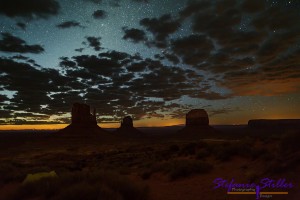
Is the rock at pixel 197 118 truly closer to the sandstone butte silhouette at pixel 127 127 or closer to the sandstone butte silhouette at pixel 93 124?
the sandstone butte silhouette at pixel 93 124

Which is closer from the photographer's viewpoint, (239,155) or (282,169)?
(282,169)

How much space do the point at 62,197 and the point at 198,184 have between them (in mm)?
6503

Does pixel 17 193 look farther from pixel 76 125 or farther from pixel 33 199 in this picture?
pixel 76 125

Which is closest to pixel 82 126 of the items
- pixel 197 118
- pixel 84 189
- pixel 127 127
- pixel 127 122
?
pixel 197 118

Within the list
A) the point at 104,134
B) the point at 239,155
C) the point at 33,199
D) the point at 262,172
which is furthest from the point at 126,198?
the point at 104,134

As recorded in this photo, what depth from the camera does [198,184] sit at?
11695 millimetres

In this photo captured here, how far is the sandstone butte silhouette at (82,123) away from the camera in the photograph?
114 metres

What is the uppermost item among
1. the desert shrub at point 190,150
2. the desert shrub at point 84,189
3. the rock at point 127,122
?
the rock at point 127,122

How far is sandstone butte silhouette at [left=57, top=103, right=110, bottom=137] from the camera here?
11369cm
